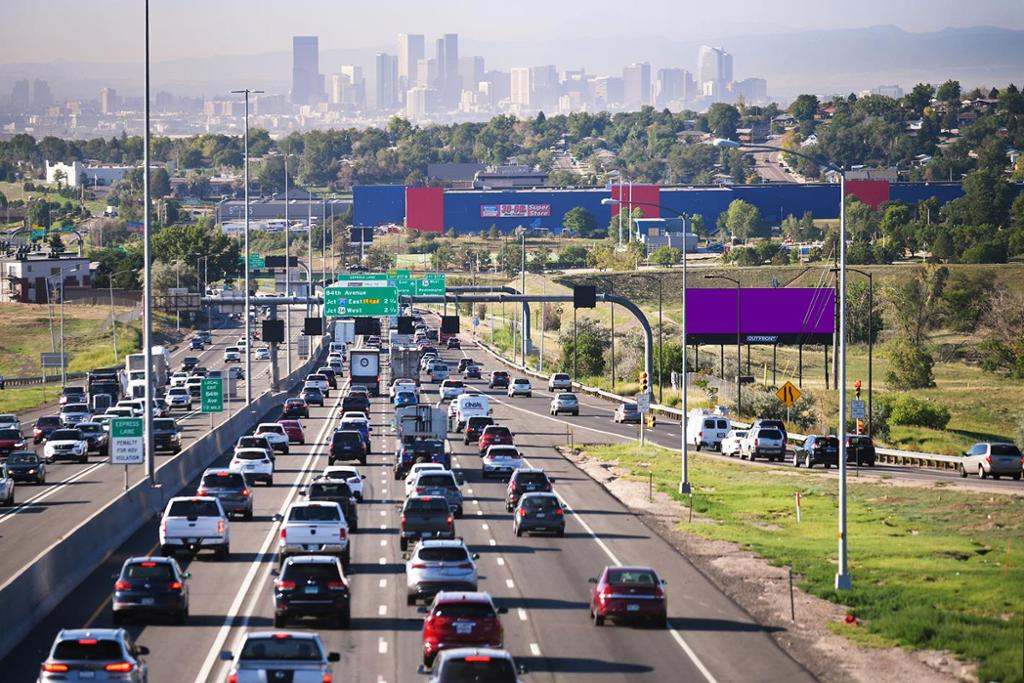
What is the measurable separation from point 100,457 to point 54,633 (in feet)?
148

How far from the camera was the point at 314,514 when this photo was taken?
38.9 m

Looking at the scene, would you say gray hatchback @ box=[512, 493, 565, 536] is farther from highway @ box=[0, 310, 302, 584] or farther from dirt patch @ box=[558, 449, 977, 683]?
highway @ box=[0, 310, 302, 584]

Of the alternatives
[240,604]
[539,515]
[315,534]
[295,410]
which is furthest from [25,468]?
[240,604]

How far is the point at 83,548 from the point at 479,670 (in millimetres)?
17911

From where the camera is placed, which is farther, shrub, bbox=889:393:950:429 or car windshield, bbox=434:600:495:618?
shrub, bbox=889:393:950:429

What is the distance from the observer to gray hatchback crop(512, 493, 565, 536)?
152ft

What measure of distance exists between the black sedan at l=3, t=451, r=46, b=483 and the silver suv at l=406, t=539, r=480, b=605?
102 ft

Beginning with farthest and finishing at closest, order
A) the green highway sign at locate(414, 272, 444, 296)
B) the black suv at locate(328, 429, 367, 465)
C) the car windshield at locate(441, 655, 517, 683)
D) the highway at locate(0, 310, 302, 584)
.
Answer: the green highway sign at locate(414, 272, 444, 296) → the black suv at locate(328, 429, 367, 465) → the highway at locate(0, 310, 302, 584) → the car windshield at locate(441, 655, 517, 683)

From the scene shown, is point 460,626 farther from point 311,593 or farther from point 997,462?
point 997,462

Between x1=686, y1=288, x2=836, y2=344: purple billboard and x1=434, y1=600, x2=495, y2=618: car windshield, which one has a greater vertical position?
x1=686, y1=288, x2=836, y2=344: purple billboard

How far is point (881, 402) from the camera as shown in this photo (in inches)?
3917

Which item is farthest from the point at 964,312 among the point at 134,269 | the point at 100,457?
the point at 100,457

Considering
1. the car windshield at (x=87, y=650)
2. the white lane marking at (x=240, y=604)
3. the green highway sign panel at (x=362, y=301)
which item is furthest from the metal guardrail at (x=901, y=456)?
the car windshield at (x=87, y=650)

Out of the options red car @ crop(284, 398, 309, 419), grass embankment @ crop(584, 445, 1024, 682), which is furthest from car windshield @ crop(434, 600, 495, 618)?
red car @ crop(284, 398, 309, 419)
